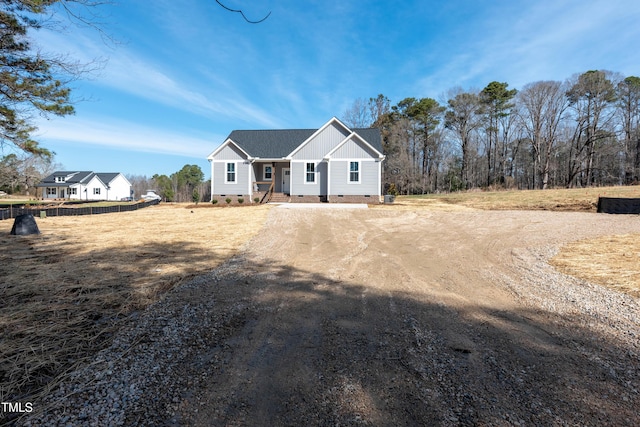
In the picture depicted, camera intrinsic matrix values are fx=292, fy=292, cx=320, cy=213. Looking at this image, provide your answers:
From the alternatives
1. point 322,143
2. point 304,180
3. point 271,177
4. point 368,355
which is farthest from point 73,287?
point 271,177

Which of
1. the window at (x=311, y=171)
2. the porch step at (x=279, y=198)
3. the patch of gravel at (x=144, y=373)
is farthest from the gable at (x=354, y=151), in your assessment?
the patch of gravel at (x=144, y=373)

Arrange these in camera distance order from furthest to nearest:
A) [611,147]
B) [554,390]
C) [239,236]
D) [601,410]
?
[611,147], [239,236], [554,390], [601,410]

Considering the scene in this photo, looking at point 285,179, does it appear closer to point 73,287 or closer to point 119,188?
point 73,287

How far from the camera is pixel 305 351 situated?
2561 millimetres

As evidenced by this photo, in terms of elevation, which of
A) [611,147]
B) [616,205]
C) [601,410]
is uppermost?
[611,147]

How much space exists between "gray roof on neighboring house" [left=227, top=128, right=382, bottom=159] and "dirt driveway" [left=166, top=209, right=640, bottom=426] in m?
18.2

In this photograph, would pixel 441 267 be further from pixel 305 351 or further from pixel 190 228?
pixel 190 228

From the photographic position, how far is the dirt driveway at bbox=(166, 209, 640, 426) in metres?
1.88

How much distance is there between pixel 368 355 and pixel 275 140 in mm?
23347

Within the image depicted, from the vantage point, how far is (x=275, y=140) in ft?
79.7

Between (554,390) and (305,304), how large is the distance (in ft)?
7.95

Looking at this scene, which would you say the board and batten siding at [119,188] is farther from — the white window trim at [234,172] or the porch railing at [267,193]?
the porch railing at [267,193]

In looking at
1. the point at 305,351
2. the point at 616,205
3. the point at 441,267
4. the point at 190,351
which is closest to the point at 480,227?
the point at 441,267

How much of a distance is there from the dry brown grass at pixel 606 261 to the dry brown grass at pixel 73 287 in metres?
6.43
